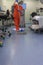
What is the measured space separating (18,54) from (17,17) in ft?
12.8

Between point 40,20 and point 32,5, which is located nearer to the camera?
point 40,20

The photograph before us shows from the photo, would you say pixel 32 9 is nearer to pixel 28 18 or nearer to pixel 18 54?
pixel 28 18

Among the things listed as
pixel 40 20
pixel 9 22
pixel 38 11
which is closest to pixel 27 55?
pixel 40 20

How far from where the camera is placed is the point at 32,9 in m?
13.1

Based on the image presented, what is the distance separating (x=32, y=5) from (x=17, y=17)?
19.6ft

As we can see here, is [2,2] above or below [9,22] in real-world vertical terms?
above

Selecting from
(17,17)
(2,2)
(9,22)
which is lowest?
(9,22)

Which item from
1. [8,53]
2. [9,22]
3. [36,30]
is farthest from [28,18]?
[8,53]

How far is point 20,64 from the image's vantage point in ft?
9.96

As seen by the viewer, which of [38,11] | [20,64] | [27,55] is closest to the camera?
[20,64]

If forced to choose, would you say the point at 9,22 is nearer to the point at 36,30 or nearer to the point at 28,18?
the point at 28,18

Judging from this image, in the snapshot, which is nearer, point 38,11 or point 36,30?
point 36,30

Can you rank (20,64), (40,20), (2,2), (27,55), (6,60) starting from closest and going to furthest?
(20,64)
(6,60)
(27,55)
(40,20)
(2,2)

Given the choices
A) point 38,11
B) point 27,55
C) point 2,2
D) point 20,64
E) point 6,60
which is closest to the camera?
point 20,64
